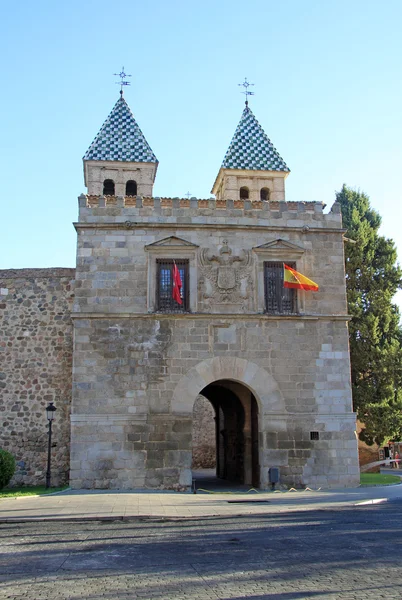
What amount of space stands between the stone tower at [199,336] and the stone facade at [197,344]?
32 mm

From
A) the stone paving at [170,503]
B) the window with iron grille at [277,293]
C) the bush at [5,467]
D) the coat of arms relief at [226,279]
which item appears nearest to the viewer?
the stone paving at [170,503]

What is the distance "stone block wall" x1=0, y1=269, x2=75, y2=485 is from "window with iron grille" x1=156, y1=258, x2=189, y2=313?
320 centimetres

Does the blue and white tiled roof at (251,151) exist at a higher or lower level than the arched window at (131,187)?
higher

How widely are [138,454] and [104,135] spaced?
15498mm

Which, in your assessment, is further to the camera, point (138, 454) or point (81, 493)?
point (138, 454)

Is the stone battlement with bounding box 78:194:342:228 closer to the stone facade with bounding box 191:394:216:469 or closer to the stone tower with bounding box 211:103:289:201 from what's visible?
the stone tower with bounding box 211:103:289:201

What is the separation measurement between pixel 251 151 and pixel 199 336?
1206 cm

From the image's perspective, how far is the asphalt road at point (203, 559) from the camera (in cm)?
648

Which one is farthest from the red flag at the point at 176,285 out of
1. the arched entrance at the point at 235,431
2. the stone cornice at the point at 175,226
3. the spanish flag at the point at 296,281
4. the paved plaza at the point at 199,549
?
the paved plaza at the point at 199,549

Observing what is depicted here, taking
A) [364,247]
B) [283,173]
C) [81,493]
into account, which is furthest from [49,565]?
[364,247]

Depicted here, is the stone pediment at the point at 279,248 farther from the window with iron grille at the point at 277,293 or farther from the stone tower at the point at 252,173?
the stone tower at the point at 252,173

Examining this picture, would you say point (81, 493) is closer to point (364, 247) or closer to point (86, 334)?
point (86, 334)

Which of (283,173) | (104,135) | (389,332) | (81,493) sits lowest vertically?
(81,493)

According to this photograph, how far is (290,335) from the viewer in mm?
19484
